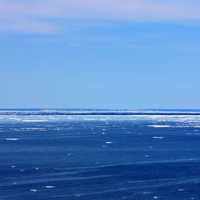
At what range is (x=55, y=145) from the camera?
119500 millimetres

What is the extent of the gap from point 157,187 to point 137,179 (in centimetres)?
698

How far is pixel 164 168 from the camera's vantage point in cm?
8044

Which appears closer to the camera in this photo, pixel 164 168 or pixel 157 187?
pixel 157 187

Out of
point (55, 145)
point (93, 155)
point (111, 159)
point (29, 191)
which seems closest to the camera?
point (29, 191)

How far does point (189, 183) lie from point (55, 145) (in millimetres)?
56041

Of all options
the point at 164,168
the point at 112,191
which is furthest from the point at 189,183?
the point at 164,168

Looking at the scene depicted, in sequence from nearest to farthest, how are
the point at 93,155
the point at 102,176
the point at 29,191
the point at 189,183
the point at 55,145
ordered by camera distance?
the point at 29,191, the point at 189,183, the point at 102,176, the point at 93,155, the point at 55,145

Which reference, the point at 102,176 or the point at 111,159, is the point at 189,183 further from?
the point at 111,159

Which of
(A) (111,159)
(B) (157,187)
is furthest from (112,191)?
(A) (111,159)

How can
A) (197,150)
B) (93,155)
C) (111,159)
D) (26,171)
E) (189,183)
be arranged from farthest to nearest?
(197,150) < (93,155) < (111,159) < (26,171) < (189,183)

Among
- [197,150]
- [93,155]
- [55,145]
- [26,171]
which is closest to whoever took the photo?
[26,171]

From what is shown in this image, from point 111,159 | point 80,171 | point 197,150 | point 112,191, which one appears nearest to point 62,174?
point 80,171

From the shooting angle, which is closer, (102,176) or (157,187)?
(157,187)

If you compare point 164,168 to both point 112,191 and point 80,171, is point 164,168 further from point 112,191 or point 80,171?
point 112,191
